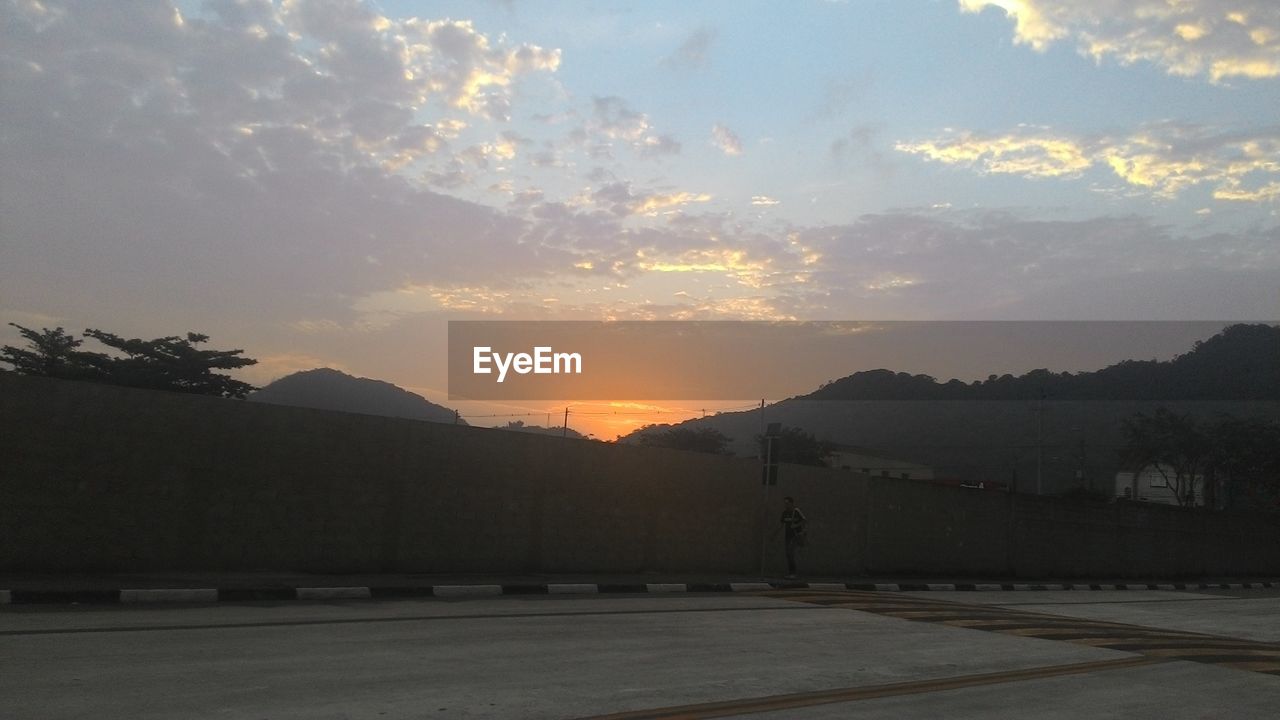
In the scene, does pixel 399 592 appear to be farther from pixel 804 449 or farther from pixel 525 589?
pixel 804 449

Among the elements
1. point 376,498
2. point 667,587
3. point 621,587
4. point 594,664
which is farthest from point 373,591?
point 594,664

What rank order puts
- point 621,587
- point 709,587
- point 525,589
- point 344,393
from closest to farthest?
point 525,589, point 621,587, point 709,587, point 344,393

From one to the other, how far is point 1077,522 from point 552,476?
22.8m

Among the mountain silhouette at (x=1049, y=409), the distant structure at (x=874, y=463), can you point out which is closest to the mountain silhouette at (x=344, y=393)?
the mountain silhouette at (x=1049, y=409)

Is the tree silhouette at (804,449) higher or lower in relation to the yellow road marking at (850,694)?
higher

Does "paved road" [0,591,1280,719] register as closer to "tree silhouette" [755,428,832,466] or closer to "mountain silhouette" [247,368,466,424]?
"mountain silhouette" [247,368,466,424]

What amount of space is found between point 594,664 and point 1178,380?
130m

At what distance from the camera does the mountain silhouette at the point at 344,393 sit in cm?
8756

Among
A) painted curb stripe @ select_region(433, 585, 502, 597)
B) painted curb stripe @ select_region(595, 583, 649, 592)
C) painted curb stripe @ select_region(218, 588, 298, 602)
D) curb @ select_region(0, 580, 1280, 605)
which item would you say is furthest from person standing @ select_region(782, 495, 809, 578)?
painted curb stripe @ select_region(218, 588, 298, 602)

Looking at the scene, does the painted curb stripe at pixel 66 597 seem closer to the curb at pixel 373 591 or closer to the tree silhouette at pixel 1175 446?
the curb at pixel 373 591

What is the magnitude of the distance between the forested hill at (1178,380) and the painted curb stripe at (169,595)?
10696cm

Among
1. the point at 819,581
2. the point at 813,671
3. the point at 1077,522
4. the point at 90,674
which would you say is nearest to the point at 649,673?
the point at 813,671

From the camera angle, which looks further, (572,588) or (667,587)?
(667,587)

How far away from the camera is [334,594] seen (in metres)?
14.1
